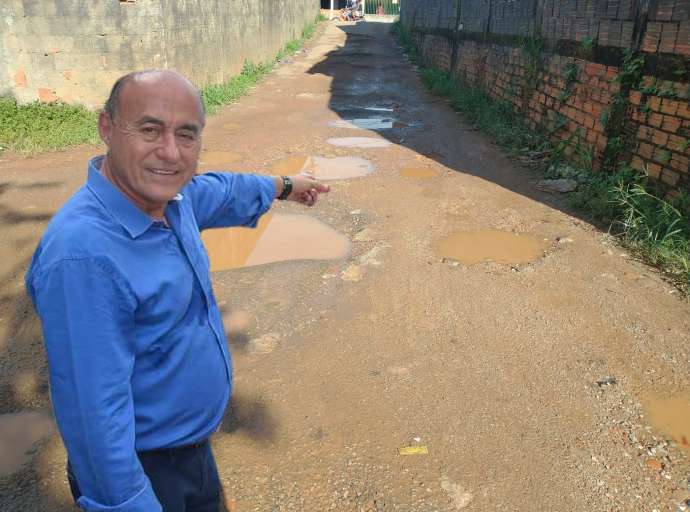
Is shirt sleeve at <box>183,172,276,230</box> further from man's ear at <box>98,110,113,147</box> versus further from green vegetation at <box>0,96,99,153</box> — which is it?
green vegetation at <box>0,96,99,153</box>

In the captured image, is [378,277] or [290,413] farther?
[378,277]

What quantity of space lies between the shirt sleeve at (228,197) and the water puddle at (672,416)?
2140mm

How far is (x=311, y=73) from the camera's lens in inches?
596

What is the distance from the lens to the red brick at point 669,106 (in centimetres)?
452

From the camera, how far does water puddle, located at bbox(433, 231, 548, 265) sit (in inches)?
169

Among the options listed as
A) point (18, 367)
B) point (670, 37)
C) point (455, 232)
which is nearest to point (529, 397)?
point (455, 232)

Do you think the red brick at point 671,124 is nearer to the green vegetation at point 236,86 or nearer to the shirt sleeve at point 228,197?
the shirt sleeve at point 228,197

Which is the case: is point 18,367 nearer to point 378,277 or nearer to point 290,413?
point 290,413

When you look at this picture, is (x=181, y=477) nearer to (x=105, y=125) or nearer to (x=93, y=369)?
(x=93, y=369)

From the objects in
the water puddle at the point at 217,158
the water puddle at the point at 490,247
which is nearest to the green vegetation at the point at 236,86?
the water puddle at the point at 217,158

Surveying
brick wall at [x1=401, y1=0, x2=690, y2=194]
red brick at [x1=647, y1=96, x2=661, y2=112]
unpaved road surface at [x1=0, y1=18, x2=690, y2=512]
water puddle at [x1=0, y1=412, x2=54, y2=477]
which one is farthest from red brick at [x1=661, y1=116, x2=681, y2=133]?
water puddle at [x1=0, y1=412, x2=54, y2=477]

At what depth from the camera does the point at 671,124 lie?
15.0ft

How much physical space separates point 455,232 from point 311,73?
11.6m

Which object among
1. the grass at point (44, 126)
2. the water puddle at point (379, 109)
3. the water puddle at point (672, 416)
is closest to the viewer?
the water puddle at point (672, 416)
